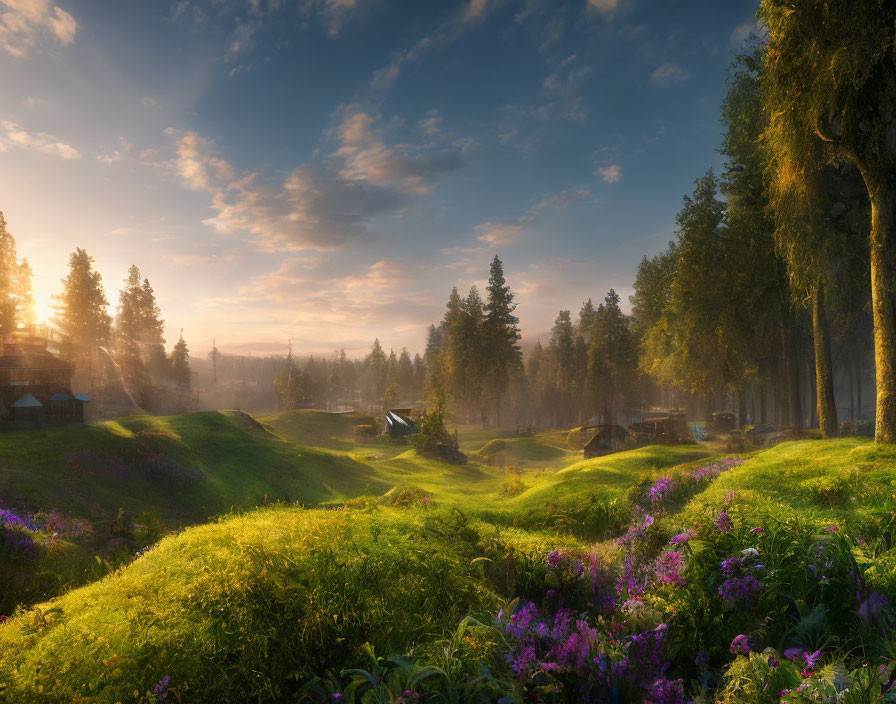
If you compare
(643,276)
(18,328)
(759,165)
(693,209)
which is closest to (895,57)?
(759,165)

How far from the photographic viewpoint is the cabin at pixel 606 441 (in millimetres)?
34688

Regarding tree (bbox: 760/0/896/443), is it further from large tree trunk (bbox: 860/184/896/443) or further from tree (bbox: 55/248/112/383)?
tree (bbox: 55/248/112/383)

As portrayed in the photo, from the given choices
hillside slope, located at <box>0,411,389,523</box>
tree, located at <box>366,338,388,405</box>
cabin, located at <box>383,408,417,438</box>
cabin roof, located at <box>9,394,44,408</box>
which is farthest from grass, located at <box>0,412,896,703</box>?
tree, located at <box>366,338,388,405</box>

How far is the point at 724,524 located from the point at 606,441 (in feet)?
110

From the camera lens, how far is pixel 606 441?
3572 centimetres

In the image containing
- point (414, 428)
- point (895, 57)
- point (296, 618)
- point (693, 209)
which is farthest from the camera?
point (414, 428)

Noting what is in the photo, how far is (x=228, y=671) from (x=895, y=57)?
14.1 metres

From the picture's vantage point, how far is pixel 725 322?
23234mm

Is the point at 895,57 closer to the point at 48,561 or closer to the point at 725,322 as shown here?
the point at 725,322

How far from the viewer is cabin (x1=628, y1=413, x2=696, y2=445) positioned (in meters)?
27.8

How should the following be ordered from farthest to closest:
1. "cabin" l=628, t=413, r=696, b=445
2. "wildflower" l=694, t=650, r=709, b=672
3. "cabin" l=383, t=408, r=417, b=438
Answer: "cabin" l=383, t=408, r=417, b=438 < "cabin" l=628, t=413, r=696, b=445 < "wildflower" l=694, t=650, r=709, b=672

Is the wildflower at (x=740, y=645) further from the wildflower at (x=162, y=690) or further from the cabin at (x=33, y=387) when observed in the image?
the cabin at (x=33, y=387)

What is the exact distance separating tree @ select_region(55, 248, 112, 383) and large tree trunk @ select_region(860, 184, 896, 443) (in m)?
67.8

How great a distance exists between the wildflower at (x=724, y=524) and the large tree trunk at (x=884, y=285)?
899 cm
